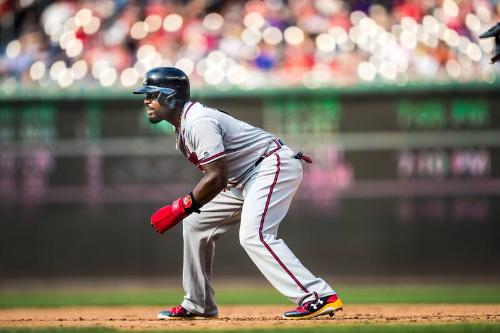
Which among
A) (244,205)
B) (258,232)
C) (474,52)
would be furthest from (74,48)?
(258,232)

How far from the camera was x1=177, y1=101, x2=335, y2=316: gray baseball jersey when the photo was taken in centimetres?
574

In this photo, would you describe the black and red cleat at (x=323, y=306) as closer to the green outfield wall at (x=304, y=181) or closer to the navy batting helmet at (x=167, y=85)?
the navy batting helmet at (x=167, y=85)

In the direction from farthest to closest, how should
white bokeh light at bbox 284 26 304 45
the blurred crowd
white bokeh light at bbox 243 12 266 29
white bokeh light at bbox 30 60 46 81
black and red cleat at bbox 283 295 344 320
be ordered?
white bokeh light at bbox 243 12 266 29, white bokeh light at bbox 284 26 304 45, white bokeh light at bbox 30 60 46 81, the blurred crowd, black and red cleat at bbox 283 295 344 320

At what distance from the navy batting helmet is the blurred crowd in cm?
589

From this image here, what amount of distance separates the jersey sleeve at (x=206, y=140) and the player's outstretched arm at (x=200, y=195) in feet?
0.14

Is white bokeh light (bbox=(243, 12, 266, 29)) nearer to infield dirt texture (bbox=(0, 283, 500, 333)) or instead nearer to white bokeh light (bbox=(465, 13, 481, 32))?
white bokeh light (bbox=(465, 13, 481, 32))

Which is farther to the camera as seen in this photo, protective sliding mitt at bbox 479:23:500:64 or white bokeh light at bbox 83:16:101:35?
white bokeh light at bbox 83:16:101:35

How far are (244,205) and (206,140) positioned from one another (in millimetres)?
599

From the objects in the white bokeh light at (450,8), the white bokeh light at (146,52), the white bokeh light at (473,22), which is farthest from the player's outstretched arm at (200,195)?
the white bokeh light at (450,8)

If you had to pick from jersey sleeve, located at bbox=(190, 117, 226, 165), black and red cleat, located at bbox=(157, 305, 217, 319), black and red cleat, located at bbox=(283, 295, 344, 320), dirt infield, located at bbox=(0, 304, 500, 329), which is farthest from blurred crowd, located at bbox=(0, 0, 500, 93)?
black and red cleat, located at bbox=(283, 295, 344, 320)

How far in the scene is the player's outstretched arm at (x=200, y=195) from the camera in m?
5.67

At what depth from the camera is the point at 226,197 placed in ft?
20.6

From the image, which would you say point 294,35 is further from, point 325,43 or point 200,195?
point 200,195

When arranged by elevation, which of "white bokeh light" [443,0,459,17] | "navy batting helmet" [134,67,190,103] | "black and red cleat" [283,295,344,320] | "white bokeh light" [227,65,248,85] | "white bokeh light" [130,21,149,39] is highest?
"white bokeh light" [443,0,459,17]
